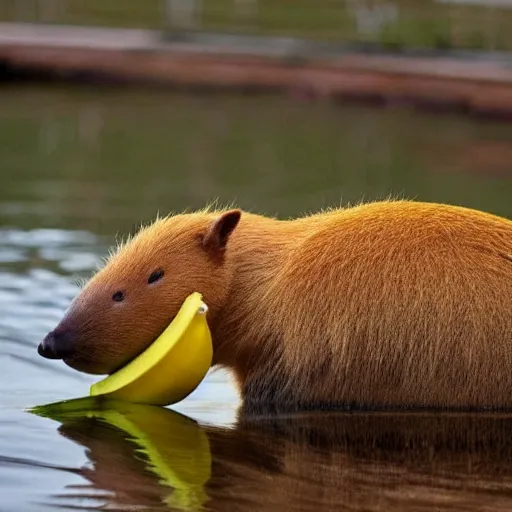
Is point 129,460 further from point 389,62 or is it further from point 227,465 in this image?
point 389,62

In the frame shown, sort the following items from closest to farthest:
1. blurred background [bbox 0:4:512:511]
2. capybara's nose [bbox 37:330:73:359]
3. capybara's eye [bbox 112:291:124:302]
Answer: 1. capybara's nose [bbox 37:330:73:359]
2. capybara's eye [bbox 112:291:124:302]
3. blurred background [bbox 0:4:512:511]

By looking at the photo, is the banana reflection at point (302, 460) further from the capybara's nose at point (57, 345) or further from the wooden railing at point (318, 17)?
the wooden railing at point (318, 17)

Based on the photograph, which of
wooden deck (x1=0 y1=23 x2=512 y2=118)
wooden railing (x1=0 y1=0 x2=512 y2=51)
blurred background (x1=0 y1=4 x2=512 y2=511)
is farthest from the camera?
wooden railing (x1=0 y1=0 x2=512 y2=51)

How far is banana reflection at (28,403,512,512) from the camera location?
3.20 metres

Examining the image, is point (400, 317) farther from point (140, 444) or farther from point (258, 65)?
point (258, 65)

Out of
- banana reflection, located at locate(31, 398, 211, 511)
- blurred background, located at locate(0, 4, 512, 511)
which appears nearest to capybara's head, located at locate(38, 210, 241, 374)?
banana reflection, located at locate(31, 398, 211, 511)

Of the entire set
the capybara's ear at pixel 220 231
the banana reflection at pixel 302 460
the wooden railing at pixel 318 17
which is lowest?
the banana reflection at pixel 302 460

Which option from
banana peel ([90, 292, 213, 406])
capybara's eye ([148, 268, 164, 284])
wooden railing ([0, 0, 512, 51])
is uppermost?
wooden railing ([0, 0, 512, 51])

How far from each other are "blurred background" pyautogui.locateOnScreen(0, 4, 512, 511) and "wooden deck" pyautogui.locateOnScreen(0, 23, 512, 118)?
0.8 inches

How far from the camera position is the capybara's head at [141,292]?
3.98 metres

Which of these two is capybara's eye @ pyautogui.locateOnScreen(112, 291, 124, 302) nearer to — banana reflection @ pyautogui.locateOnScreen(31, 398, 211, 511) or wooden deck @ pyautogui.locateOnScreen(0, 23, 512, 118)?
banana reflection @ pyautogui.locateOnScreen(31, 398, 211, 511)

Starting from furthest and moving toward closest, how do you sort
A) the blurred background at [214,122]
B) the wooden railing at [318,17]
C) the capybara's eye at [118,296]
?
1. the wooden railing at [318,17]
2. the blurred background at [214,122]
3. the capybara's eye at [118,296]

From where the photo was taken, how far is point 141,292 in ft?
13.3

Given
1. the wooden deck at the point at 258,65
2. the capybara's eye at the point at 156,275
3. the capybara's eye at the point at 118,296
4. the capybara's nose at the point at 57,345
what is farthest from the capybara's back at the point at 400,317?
the wooden deck at the point at 258,65
